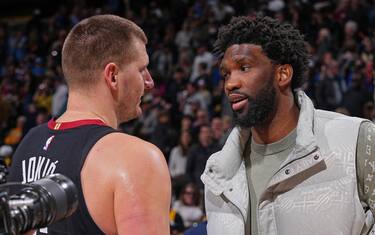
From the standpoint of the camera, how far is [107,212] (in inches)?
83.9

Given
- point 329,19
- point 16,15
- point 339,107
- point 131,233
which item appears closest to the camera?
point 131,233

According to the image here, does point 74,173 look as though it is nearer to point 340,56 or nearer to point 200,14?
point 340,56

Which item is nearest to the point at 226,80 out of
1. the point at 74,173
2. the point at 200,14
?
the point at 74,173

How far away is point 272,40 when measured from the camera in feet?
8.84

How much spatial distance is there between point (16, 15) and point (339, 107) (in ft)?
43.0

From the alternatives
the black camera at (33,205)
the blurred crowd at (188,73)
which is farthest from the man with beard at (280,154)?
the blurred crowd at (188,73)

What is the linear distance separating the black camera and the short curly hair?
1.26m

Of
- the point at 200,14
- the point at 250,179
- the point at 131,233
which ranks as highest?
the point at 131,233

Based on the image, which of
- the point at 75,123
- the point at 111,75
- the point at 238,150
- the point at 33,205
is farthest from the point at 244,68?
the point at 33,205

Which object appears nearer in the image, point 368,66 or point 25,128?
point 368,66

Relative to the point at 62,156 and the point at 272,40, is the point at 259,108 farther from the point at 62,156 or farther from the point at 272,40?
the point at 62,156

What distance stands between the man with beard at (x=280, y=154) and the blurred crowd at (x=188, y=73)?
416cm

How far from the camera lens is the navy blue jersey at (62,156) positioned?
2.15 meters

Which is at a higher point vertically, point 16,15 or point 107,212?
point 107,212
